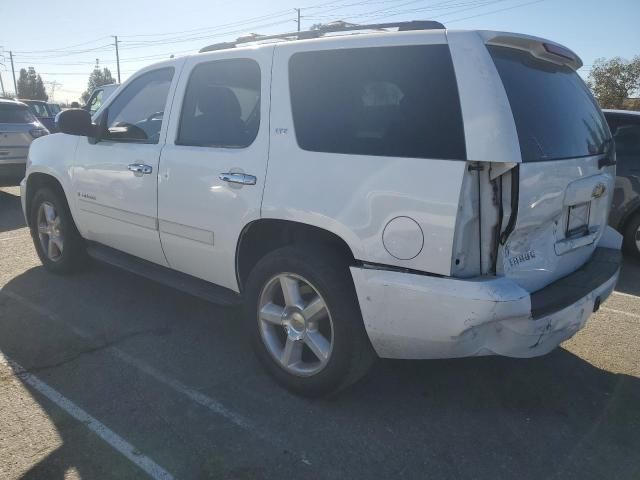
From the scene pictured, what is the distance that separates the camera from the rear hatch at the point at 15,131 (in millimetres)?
9453

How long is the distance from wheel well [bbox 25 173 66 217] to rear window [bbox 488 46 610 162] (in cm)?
409

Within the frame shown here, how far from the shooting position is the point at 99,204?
4.20 meters

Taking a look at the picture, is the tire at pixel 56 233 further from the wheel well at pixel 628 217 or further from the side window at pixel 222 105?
the wheel well at pixel 628 217

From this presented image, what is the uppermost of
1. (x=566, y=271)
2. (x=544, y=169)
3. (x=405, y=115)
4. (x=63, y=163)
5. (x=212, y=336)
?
(x=405, y=115)

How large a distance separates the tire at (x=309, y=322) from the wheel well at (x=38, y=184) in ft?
9.15

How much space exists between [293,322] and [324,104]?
1249 mm

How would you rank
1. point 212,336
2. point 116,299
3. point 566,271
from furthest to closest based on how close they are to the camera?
point 116,299 < point 212,336 < point 566,271

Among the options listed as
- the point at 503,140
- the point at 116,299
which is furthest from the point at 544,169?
the point at 116,299

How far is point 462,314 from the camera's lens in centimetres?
230

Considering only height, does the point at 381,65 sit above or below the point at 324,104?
above

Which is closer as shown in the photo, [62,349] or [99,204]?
[62,349]

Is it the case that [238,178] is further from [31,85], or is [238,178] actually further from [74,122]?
[31,85]

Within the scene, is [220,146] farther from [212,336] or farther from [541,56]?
[541,56]

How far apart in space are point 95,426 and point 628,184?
19.7 ft
